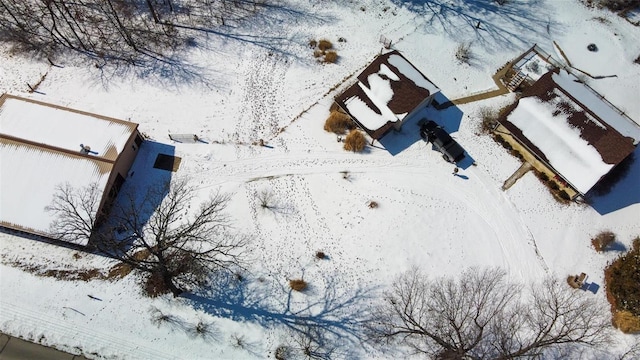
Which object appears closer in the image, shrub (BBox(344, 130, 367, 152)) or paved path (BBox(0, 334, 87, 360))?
paved path (BBox(0, 334, 87, 360))

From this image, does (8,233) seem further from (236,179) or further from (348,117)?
(348,117)

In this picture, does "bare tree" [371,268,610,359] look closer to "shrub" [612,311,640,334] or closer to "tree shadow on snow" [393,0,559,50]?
"shrub" [612,311,640,334]

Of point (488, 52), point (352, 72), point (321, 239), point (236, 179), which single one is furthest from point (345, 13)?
point (321, 239)

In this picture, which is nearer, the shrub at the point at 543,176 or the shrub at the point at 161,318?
the shrub at the point at 161,318

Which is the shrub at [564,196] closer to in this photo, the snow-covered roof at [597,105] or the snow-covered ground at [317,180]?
the snow-covered ground at [317,180]

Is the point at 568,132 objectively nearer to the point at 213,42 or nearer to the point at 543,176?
the point at 543,176

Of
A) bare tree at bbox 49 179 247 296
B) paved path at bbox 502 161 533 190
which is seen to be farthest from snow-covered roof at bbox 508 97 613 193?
bare tree at bbox 49 179 247 296

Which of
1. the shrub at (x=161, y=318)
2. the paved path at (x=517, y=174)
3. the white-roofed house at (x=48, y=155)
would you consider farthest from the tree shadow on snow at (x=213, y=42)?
the paved path at (x=517, y=174)
